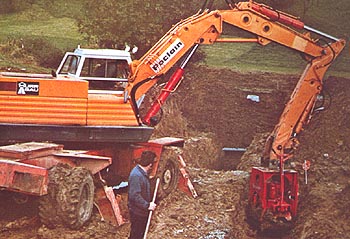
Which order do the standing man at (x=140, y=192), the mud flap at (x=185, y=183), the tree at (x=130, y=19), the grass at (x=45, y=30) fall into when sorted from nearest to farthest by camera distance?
the standing man at (x=140, y=192) → the mud flap at (x=185, y=183) → the grass at (x=45, y=30) → the tree at (x=130, y=19)

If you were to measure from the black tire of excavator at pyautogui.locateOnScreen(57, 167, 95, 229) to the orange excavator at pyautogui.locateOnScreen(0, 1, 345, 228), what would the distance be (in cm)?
1

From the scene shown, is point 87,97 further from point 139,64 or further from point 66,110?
point 139,64

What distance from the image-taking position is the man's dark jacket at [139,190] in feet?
20.0

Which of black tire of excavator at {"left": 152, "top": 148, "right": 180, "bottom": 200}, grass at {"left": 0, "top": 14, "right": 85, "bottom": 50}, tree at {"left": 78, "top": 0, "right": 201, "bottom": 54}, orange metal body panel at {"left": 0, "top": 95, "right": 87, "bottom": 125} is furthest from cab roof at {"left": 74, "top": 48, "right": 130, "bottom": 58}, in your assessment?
tree at {"left": 78, "top": 0, "right": 201, "bottom": 54}

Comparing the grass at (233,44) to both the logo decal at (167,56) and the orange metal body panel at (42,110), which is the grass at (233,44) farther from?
the orange metal body panel at (42,110)

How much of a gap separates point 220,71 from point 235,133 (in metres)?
2.24

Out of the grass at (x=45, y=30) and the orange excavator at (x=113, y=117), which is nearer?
the orange excavator at (x=113, y=117)

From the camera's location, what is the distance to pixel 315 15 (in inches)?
417

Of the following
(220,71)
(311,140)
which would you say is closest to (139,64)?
(311,140)

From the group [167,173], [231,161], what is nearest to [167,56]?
Result: [167,173]

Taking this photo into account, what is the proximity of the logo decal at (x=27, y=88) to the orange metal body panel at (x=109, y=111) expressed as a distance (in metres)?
0.65

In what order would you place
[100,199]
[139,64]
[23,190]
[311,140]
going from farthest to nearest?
[311,140], [139,64], [100,199], [23,190]

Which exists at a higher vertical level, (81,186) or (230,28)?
(230,28)

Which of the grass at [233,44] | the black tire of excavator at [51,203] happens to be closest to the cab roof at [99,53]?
the black tire of excavator at [51,203]
